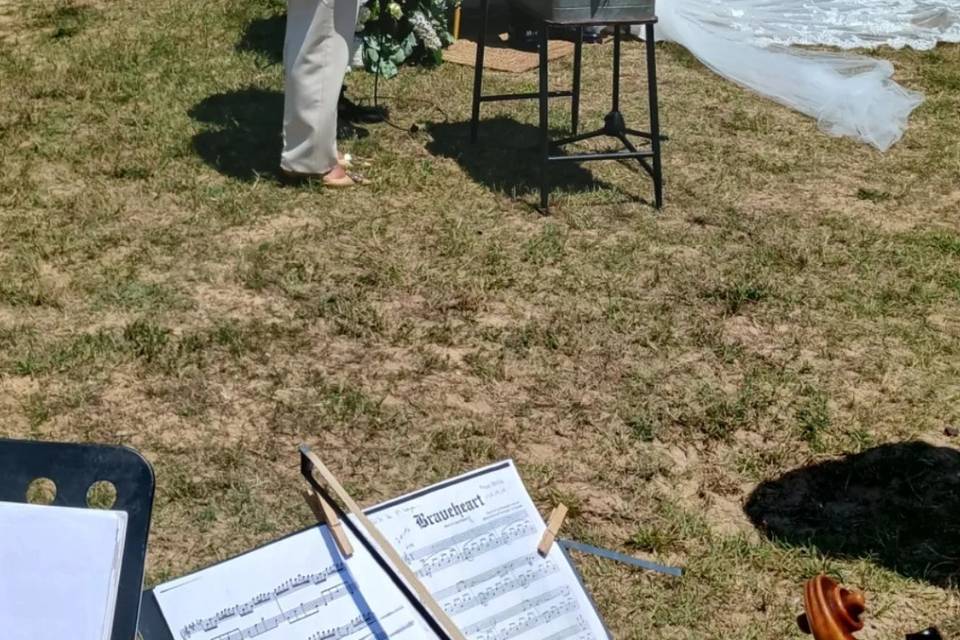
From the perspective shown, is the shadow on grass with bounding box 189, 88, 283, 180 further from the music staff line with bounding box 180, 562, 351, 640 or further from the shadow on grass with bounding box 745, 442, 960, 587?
the music staff line with bounding box 180, 562, 351, 640

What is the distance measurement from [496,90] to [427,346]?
321 centimetres

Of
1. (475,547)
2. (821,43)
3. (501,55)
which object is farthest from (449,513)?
(821,43)

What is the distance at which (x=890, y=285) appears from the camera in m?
4.90

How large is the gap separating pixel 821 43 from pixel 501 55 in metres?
2.44

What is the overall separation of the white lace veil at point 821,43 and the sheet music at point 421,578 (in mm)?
5032

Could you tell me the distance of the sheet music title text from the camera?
2160mm

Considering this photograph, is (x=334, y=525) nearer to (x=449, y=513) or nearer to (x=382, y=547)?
(x=382, y=547)

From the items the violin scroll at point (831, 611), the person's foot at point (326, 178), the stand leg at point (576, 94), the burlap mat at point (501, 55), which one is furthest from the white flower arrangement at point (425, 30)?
the violin scroll at point (831, 611)

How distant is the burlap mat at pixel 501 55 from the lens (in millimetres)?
7383

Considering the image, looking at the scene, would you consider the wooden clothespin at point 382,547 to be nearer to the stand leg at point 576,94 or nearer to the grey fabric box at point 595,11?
the grey fabric box at point 595,11

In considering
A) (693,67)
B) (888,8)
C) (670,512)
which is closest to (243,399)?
(670,512)

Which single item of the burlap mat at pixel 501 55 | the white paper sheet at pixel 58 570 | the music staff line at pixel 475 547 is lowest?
the burlap mat at pixel 501 55

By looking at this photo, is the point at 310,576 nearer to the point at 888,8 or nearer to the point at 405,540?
the point at 405,540

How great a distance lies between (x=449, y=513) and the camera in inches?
86.0
